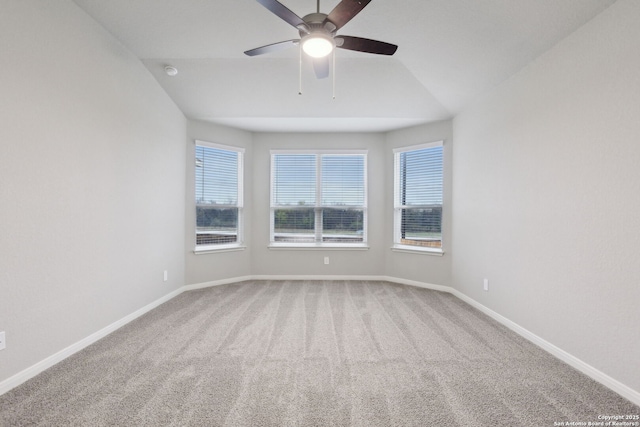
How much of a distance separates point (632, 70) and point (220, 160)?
14.8 feet

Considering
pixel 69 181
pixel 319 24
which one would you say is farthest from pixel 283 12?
pixel 69 181

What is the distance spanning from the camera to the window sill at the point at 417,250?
13.6 feet

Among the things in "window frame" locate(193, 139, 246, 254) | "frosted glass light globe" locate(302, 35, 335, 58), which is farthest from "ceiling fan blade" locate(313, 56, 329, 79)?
"window frame" locate(193, 139, 246, 254)

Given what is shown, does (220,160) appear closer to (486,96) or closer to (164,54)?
(164,54)

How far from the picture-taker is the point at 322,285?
171 inches

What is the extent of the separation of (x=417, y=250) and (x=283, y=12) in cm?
364

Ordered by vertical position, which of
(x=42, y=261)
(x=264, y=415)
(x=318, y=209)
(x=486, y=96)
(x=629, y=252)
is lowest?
(x=264, y=415)

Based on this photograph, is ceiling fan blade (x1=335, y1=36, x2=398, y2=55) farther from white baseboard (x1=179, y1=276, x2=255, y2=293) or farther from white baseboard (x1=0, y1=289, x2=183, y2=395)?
white baseboard (x1=179, y1=276, x2=255, y2=293)

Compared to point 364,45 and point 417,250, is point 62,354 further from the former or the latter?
point 417,250

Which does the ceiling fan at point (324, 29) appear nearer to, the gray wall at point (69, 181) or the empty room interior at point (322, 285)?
the empty room interior at point (322, 285)

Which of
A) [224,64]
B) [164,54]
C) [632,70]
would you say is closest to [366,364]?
[632,70]

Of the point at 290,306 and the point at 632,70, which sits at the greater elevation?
the point at 632,70

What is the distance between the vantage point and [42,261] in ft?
6.63

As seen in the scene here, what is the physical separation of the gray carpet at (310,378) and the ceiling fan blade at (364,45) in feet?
7.84
